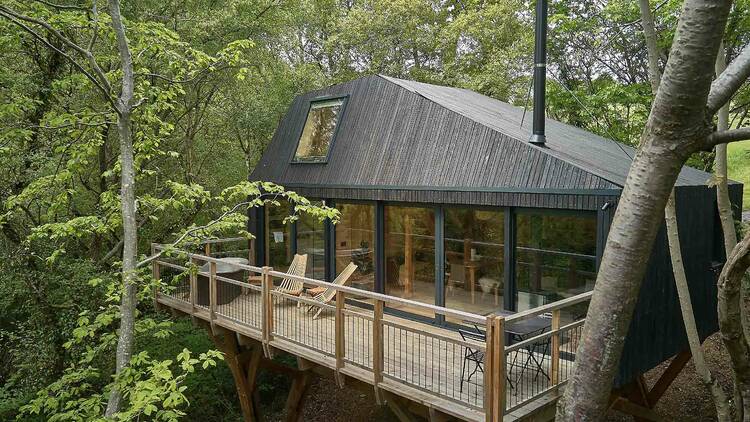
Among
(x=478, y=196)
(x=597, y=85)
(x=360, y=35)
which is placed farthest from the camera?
(x=360, y=35)

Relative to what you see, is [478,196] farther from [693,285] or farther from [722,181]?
[693,285]

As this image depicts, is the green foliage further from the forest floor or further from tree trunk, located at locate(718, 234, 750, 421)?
tree trunk, located at locate(718, 234, 750, 421)

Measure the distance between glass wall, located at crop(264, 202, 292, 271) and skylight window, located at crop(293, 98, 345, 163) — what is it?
51.9 inches

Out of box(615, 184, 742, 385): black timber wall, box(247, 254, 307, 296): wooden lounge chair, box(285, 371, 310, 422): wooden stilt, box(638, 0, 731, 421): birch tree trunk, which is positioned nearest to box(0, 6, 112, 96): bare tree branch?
box(247, 254, 307, 296): wooden lounge chair

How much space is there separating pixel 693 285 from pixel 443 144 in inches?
163

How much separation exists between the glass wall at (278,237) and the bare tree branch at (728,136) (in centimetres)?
894

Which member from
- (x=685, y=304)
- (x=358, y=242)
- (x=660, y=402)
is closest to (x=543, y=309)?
(x=685, y=304)

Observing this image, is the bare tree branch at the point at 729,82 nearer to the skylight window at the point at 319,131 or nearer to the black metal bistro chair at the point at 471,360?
the black metal bistro chair at the point at 471,360

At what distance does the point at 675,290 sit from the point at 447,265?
3106mm

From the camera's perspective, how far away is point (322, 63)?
22.2 metres

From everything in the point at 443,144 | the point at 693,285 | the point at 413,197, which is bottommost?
the point at 693,285

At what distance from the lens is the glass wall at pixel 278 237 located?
10961 millimetres

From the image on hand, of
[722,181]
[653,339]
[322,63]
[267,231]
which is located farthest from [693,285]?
[322,63]

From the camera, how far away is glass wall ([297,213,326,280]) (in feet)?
32.9
